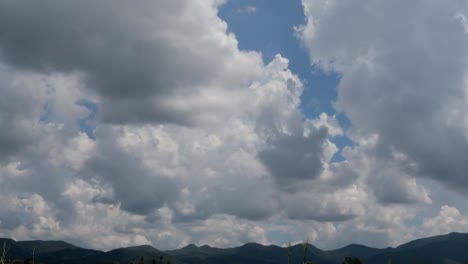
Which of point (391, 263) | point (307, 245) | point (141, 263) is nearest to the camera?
point (307, 245)

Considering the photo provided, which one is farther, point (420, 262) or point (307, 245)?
point (420, 262)

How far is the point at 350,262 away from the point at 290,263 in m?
6.61

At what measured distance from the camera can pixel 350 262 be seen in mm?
15844

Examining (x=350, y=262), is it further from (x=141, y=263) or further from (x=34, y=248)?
(x=34, y=248)

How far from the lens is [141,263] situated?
1393 cm

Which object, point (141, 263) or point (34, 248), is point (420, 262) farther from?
point (34, 248)

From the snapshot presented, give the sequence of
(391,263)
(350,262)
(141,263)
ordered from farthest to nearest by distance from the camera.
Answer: (350,262), (141,263), (391,263)

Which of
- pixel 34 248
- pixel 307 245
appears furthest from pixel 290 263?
pixel 34 248

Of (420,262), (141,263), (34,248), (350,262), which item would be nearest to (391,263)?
(420,262)

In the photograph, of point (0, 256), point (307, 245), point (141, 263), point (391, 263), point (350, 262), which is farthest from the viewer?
point (350, 262)

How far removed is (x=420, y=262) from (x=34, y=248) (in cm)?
875

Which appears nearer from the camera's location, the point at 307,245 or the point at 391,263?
the point at 307,245

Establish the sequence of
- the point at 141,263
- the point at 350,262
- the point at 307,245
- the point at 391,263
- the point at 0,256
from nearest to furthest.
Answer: the point at 307,245 → the point at 391,263 → the point at 0,256 → the point at 141,263 → the point at 350,262

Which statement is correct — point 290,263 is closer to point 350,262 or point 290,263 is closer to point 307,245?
point 307,245
